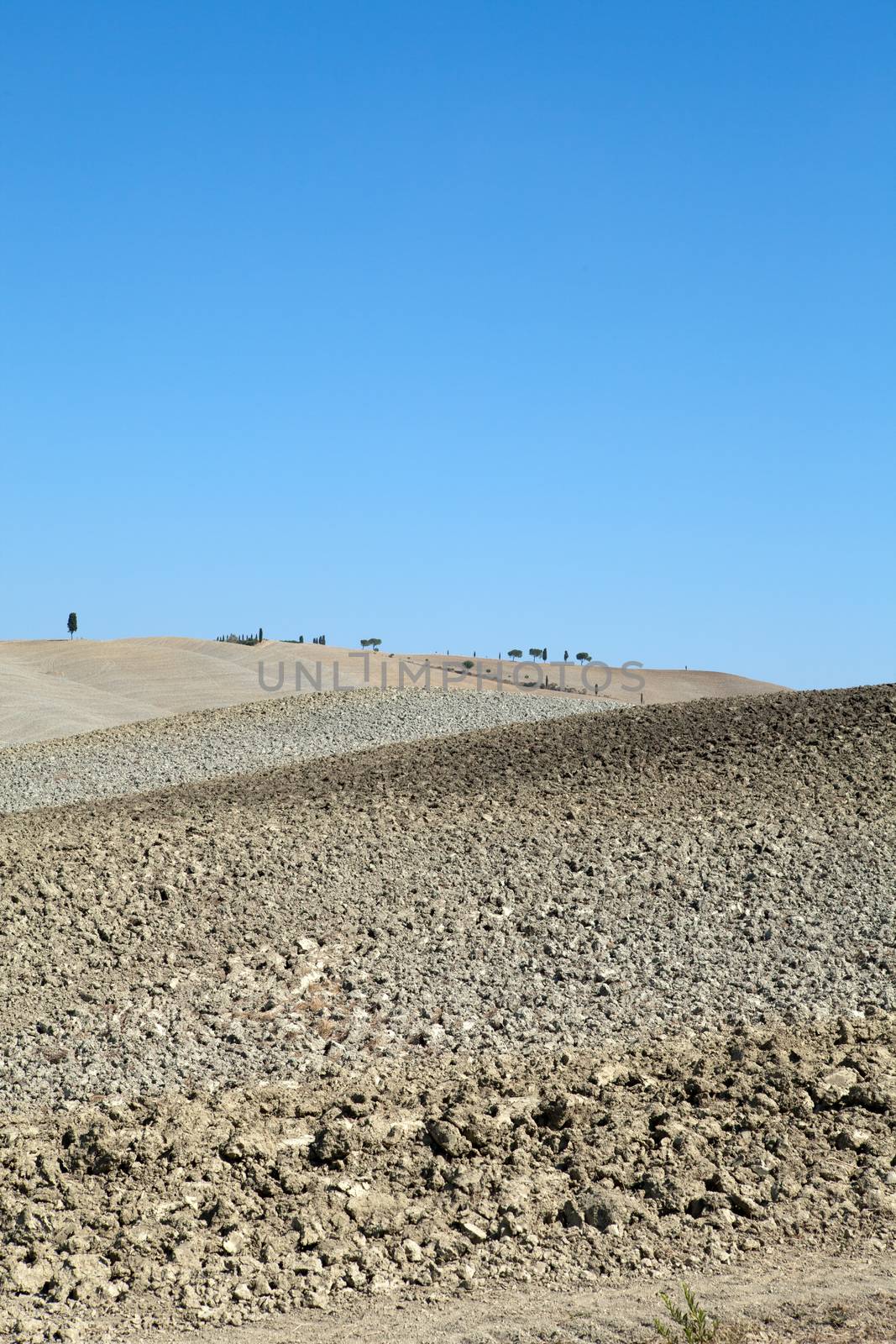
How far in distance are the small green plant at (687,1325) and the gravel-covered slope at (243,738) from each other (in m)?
12.7

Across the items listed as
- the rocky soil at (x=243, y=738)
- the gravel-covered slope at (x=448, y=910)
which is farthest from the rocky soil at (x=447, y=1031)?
the rocky soil at (x=243, y=738)

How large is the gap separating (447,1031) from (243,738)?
526 inches

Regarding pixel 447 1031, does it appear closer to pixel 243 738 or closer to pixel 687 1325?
pixel 687 1325

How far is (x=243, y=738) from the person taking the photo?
2044cm

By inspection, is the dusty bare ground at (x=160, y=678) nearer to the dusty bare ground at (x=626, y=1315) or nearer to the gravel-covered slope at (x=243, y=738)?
the gravel-covered slope at (x=243, y=738)

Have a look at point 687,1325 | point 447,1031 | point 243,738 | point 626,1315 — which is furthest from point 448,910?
point 243,738

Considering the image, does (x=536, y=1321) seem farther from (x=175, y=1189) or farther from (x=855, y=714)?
(x=855, y=714)

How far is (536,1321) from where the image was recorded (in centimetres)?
447

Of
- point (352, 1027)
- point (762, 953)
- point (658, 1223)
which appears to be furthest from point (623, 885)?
point (658, 1223)

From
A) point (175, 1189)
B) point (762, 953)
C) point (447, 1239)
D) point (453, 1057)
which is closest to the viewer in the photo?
point (447, 1239)

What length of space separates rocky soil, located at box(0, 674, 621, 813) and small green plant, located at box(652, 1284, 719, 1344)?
11.6 m

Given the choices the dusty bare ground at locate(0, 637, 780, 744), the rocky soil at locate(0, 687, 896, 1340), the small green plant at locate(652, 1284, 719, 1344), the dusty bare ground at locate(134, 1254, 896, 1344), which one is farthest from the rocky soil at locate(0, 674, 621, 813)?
the small green plant at locate(652, 1284, 719, 1344)

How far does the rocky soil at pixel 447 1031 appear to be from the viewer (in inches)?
204

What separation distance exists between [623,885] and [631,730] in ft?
16.7
